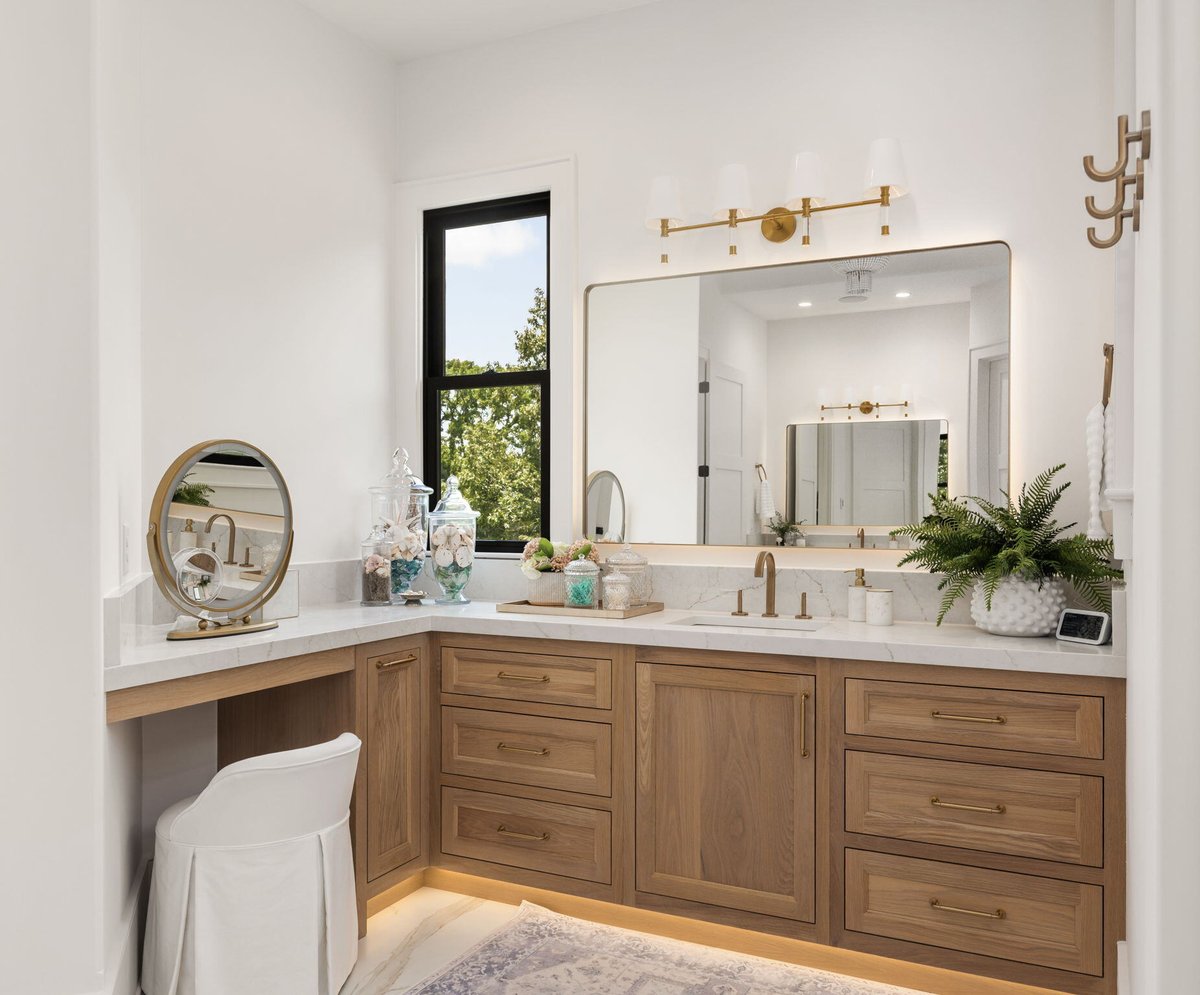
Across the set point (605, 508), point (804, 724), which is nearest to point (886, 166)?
point (605, 508)

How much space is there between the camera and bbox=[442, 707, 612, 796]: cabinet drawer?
2.75 m

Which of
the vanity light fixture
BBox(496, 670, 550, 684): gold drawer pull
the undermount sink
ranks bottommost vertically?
BBox(496, 670, 550, 684): gold drawer pull

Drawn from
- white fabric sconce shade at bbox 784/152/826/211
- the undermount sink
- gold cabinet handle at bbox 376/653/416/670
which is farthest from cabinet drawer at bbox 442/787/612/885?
white fabric sconce shade at bbox 784/152/826/211

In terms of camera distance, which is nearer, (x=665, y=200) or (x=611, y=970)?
(x=611, y=970)

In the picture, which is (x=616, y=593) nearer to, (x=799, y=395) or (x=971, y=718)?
(x=799, y=395)

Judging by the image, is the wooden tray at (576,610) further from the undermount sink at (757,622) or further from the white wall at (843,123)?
the white wall at (843,123)

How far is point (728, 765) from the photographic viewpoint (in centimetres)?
258

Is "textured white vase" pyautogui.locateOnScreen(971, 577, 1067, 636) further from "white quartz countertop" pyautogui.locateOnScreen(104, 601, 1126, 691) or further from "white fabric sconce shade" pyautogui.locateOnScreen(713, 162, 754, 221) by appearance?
"white fabric sconce shade" pyautogui.locateOnScreen(713, 162, 754, 221)

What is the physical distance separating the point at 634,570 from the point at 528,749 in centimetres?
67

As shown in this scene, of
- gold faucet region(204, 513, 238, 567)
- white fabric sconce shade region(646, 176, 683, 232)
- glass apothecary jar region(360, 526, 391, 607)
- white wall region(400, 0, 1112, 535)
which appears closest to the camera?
gold faucet region(204, 513, 238, 567)

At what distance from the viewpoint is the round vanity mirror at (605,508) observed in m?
3.33

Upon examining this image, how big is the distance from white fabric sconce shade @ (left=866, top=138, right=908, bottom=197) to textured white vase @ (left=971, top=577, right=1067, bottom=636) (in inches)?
48.1

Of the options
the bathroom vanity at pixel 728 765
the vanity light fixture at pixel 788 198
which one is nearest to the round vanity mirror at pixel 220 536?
the bathroom vanity at pixel 728 765

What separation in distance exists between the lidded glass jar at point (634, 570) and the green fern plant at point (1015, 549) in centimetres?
86
